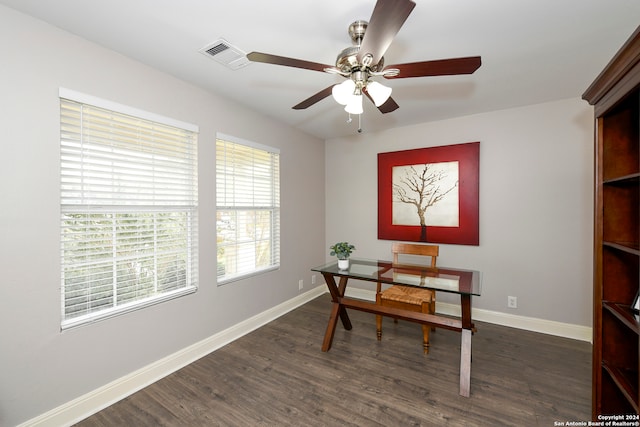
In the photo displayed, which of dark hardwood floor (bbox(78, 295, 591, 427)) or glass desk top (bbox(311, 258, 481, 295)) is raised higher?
glass desk top (bbox(311, 258, 481, 295))

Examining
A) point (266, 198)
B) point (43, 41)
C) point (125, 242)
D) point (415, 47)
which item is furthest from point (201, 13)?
point (266, 198)

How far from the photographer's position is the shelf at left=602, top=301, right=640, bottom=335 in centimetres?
125

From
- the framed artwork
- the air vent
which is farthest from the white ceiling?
the framed artwork

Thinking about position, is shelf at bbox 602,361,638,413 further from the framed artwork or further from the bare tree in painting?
the bare tree in painting

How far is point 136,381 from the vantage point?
2082 mm

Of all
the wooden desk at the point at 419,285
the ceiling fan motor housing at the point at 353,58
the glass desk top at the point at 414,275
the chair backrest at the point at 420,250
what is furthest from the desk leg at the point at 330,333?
the ceiling fan motor housing at the point at 353,58

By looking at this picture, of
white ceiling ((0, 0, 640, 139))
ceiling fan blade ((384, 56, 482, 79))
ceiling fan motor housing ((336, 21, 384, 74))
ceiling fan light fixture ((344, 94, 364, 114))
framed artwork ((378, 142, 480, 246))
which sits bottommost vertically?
framed artwork ((378, 142, 480, 246))

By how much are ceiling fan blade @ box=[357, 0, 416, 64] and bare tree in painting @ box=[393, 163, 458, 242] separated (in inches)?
94.1

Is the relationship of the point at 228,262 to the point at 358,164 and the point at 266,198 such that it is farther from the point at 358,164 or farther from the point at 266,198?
the point at 358,164

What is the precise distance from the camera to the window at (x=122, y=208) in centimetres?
181

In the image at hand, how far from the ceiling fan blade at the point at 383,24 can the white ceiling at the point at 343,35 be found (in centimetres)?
33

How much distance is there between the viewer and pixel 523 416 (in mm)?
1792

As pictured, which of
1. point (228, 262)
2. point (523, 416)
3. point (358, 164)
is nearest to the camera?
point (523, 416)

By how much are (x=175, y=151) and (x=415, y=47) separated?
2074 millimetres
